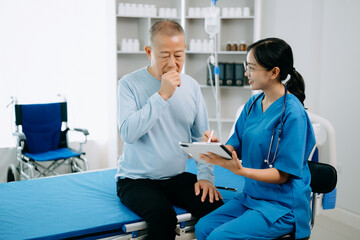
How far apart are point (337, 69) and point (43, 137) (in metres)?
2.76

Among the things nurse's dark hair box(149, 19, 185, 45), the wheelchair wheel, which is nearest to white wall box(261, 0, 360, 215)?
nurse's dark hair box(149, 19, 185, 45)

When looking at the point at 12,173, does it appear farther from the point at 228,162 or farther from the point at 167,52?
the point at 228,162

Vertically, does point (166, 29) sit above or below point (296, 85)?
above

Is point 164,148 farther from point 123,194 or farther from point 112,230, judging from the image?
point 112,230

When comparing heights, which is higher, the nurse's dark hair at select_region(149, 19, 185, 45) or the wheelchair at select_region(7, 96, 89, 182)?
the nurse's dark hair at select_region(149, 19, 185, 45)

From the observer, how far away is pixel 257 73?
156 cm

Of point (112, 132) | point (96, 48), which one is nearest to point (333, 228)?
point (112, 132)

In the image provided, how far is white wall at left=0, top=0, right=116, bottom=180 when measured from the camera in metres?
3.82

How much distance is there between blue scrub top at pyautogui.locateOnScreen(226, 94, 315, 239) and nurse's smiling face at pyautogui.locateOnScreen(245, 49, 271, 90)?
10 cm

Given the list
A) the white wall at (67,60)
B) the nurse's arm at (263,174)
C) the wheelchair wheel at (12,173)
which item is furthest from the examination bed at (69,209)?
the white wall at (67,60)

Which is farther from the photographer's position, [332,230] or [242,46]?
[242,46]

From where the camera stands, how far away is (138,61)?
4.26m

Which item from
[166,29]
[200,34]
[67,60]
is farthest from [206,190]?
[67,60]

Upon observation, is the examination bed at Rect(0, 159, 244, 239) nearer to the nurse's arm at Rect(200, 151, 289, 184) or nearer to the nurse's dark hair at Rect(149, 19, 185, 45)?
the nurse's arm at Rect(200, 151, 289, 184)
